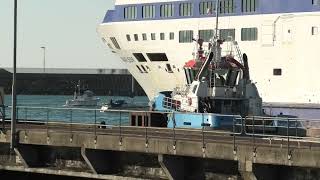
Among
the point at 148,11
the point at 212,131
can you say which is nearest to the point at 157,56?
the point at 148,11

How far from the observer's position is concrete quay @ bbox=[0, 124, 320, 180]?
17.3m

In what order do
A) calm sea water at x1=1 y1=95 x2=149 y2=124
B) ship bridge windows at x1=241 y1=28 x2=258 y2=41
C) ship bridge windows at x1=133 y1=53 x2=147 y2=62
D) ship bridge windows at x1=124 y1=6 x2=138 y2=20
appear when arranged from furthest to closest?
ship bridge windows at x1=133 y1=53 x2=147 y2=62 < ship bridge windows at x1=124 y1=6 x2=138 y2=20 < ship bridge windows at x1=241 y1=28 x2=258 y2=41 < calm sea water at x1=1 y1=95 x2=149 y2=124

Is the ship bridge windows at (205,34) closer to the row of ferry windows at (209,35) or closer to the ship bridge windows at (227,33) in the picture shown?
the row of ferry windows at (209,35)

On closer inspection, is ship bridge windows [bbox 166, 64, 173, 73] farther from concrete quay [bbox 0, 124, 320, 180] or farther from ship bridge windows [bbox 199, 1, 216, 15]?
concrete quay [bbox 0, 124, 320, 180]

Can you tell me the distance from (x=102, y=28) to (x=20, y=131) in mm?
47127

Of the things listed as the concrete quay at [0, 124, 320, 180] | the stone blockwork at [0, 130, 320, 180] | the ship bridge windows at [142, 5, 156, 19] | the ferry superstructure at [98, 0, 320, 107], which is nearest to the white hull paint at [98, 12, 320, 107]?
the ferry superstructure at [98, 0, 320, 107]

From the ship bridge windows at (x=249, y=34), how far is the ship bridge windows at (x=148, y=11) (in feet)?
32.7

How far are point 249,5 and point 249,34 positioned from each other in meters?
2.36

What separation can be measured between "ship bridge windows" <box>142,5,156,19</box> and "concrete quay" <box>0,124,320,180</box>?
131 ft

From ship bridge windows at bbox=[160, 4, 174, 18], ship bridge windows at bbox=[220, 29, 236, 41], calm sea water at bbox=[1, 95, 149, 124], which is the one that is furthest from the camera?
ship bridge windows at bbox=[160, 4, 174, 18]

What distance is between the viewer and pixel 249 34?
2219 inches

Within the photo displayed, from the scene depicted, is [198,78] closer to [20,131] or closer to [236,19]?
[20,131]

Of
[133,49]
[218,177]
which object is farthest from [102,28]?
[218,177]

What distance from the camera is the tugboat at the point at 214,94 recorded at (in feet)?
101
